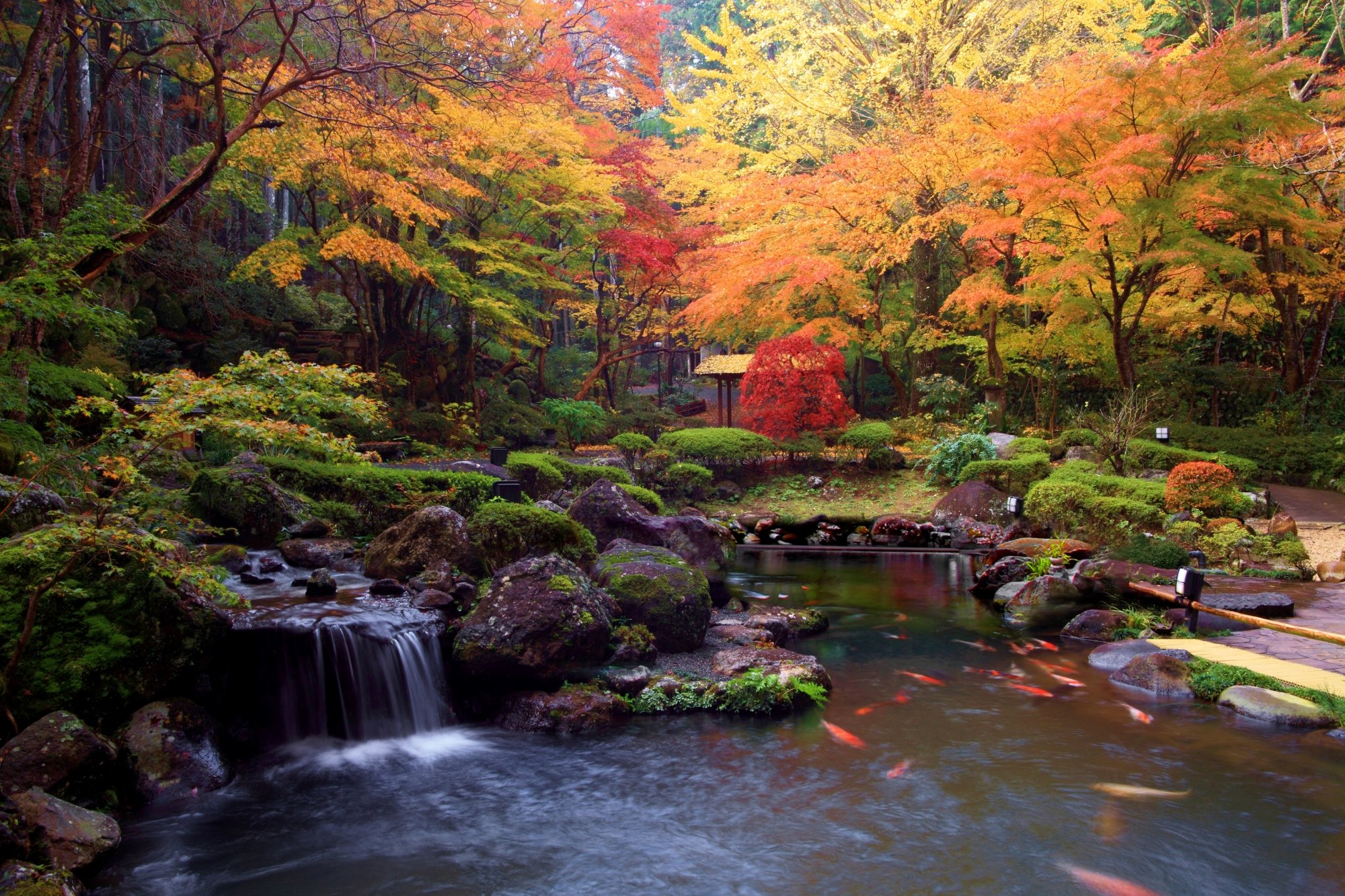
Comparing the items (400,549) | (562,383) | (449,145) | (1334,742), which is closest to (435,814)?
(400,549)

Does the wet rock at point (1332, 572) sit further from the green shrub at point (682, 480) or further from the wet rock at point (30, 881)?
the wet rock at point (30, 881)

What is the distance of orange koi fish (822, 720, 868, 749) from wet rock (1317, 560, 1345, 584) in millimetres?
6578

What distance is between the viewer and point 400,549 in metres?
7.29

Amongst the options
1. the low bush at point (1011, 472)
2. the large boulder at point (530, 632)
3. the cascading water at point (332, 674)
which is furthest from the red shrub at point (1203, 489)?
the cascading water at point (332, 674)

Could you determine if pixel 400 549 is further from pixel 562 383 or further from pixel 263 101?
pixel 562 383

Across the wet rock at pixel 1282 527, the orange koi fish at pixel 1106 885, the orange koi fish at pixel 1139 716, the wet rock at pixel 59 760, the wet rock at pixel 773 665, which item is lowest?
the orange koi fish at pixel 1106 885

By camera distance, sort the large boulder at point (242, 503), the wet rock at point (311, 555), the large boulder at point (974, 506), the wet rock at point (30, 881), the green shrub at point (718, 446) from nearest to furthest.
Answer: the wet rock at point (30, 881) < the wet rock at point (311, 555) < the large boulder at point (242, 503) < the large boulder at point (974, 506) < the green shrub at point (718, 446)

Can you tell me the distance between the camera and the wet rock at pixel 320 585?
6.46m

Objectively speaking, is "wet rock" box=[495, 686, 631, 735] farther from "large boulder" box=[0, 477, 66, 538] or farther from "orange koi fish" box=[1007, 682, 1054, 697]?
"large boulder" box=[0, 477, 66, 538]

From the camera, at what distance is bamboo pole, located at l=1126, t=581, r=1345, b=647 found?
653 cm

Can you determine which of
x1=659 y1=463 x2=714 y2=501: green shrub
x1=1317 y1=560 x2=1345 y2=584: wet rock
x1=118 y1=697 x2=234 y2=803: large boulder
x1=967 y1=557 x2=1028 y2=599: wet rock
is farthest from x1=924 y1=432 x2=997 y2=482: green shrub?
x1=118 y1=697 x2=234 y2=803: large boulder

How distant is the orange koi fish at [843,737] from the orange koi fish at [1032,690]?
1.80 meters

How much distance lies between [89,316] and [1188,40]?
19.6m

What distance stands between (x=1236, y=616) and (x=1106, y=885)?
442 centimetres
